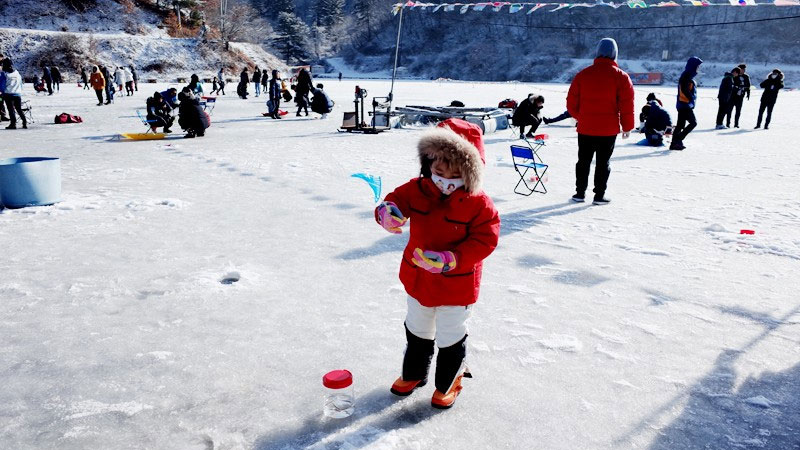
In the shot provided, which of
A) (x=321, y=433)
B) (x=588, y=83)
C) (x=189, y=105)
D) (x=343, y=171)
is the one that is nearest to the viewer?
(x=321, y=433)

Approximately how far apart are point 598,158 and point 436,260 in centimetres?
512

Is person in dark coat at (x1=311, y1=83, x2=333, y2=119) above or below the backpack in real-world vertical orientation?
above

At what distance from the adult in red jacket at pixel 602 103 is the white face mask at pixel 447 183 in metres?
4.67

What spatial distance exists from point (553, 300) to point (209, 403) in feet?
8.33

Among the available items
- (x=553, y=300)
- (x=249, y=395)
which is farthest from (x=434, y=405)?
(x=553, y=300)

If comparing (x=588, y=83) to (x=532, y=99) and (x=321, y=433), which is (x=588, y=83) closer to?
(x=321, y=433)

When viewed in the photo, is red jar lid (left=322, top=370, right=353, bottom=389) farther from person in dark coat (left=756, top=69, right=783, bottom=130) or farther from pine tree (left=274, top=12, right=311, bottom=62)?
pine tree (left=274, top=12, right=311, bottom=62)

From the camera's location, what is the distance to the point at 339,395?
104 inches

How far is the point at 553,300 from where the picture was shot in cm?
394

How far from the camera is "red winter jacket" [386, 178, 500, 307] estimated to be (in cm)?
238

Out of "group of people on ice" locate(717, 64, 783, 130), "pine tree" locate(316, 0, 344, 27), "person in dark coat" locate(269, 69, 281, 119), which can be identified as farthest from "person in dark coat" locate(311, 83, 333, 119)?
"pine tree" locate(316, 0, 344, 27)

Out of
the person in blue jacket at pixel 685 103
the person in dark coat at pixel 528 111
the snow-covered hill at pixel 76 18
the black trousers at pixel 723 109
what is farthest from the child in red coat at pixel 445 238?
the snow-covered hill at pixel 76 18

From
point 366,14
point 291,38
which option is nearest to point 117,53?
point 291,38

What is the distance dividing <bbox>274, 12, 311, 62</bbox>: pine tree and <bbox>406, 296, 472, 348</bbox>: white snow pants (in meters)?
87.3
